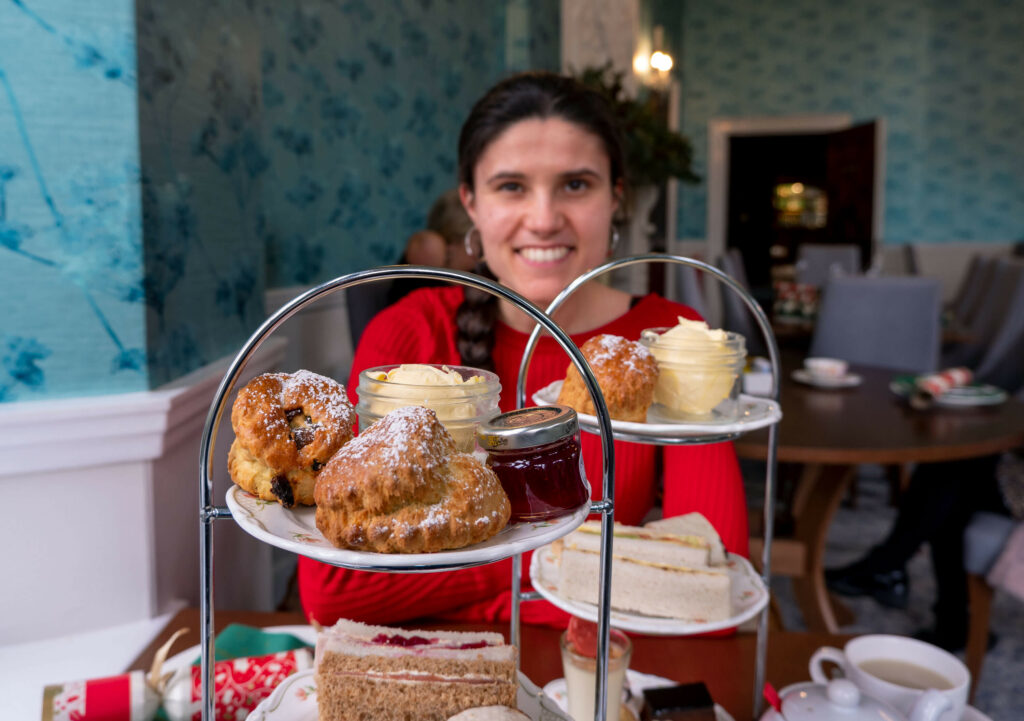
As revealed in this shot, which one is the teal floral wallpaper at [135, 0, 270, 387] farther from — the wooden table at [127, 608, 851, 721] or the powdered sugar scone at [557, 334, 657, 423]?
the powdered sugar scone at [557, 334, 657, 423]

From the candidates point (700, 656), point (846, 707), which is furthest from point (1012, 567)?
point (846, 707)

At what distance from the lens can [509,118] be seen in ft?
4.95

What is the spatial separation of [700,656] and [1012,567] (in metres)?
1.63

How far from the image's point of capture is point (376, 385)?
565 mm

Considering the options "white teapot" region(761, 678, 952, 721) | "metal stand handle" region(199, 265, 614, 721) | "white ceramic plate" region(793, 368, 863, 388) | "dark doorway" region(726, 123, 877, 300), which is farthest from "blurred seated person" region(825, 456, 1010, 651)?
"dark doorway" region(726, 123, 877, 300)

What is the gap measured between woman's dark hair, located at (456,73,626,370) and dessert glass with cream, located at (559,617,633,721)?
2.47ft

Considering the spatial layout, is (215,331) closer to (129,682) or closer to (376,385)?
(129,682)

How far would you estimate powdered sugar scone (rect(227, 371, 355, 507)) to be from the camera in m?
0.55

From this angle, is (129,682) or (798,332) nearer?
(129,682)

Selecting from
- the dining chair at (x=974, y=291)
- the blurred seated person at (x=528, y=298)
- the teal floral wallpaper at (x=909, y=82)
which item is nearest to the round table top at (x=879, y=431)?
the blurred seated person at (x=528, y=298)

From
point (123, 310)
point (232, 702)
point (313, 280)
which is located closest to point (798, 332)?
point (313, 280)

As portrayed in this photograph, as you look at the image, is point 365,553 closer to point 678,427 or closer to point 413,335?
point 678,427

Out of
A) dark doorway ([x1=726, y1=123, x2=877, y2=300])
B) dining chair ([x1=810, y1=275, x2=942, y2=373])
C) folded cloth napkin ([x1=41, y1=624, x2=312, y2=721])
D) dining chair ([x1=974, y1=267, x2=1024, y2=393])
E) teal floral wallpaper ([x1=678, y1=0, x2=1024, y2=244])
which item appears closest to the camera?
folded cloth napkin ([x1=41, y1=624, x2=312, y2=721])

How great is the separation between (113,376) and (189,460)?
0.25 metres
